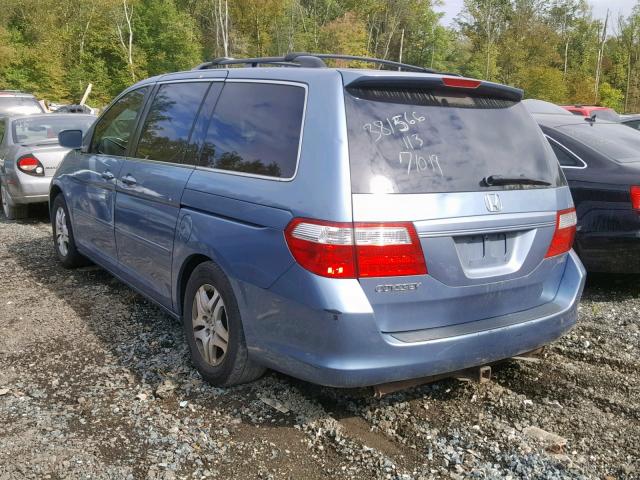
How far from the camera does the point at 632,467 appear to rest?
2.92 metres

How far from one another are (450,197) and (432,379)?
3.18ft

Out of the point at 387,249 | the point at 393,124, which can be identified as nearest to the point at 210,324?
the point at 387,249

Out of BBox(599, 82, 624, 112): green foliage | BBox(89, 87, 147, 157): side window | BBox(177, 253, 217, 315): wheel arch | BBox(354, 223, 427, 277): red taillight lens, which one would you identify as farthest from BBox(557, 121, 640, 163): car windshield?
BBox(599, 82, 624, 112): green foliage

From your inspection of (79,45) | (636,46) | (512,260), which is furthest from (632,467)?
(636,46)

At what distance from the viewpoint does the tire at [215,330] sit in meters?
3.37

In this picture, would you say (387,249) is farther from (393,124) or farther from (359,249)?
(393,124)

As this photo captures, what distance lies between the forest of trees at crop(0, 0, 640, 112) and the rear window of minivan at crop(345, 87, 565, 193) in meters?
44.1

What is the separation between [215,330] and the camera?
357cm

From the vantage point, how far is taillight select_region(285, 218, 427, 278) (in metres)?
2.76

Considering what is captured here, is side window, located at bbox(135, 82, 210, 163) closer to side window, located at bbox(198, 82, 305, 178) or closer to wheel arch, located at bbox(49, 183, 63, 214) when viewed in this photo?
side window, located at bbox(198, 82, 305, 178)

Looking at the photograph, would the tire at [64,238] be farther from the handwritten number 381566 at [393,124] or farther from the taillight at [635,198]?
the taillight at [635,198]

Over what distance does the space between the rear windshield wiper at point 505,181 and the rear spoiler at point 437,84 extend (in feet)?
1.64

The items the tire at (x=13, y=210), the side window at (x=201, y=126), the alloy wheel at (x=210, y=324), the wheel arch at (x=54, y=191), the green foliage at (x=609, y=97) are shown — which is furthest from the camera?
the green foliage at (x=609, y=97)

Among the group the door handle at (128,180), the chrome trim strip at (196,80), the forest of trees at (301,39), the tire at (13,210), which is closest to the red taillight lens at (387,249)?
the chrome trim strip at (196,80)
